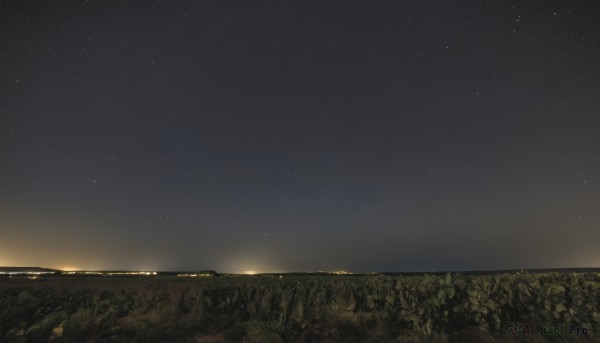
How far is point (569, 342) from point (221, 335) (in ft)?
31.6

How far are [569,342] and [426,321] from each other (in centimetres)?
369

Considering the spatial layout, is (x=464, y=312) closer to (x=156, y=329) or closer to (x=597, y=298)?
(x=597, y=298)

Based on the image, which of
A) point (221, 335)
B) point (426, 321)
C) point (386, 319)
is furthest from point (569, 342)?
point (221, 335)

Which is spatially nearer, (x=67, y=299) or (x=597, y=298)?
(x=597, y=298)

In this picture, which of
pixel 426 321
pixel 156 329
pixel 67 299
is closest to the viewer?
pixel 426 321

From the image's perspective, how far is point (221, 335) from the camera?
1141 cm

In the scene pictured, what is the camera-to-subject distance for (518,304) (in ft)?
38.1

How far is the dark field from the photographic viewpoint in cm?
1081

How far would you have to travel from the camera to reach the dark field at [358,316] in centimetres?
1081

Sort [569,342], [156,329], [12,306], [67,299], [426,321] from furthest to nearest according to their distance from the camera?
Answer: [67,299] < [12,306] < [156,329] < [426,321] < [569,342]

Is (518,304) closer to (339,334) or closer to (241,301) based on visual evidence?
(339,334)

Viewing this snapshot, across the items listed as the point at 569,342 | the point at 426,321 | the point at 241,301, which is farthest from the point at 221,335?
the point at 569,342

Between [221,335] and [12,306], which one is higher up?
A: [12,306]

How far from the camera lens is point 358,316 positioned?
12.2 meters
